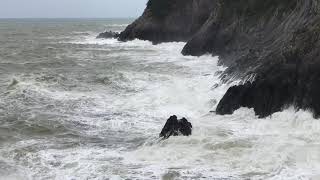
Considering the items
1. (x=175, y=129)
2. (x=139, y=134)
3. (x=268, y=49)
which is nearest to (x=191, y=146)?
(x=175, y=129)

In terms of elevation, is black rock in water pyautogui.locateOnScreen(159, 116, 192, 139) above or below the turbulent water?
above

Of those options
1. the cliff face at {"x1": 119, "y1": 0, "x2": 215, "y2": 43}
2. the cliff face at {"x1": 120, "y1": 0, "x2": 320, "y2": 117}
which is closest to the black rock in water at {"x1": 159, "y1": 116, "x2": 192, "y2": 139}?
the cliff face at {"x1": 120, "y1": 0, "x2": 320, "y2": 117}

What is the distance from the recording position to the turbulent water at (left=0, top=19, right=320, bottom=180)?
12.6 m

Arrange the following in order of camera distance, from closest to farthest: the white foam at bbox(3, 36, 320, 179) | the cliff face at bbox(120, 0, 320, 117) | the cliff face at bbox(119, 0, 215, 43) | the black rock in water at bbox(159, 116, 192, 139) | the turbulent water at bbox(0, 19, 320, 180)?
the white foam at bbox(3, 36, 320, 179) → the turbulent water at bbox(0, 19, 320, 180) → the black rock in water at bbox(159, 116, 192, 139) → the cliff face at bbox(120, 0, 320, 117) → the cliff face at bbox(119, 0, 215, 43)

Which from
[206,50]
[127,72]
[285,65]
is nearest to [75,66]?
[127,72]

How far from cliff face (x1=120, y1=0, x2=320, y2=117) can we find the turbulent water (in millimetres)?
615

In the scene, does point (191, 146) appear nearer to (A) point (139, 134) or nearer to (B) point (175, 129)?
(B) point (175, 129)

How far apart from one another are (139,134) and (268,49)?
315 inches

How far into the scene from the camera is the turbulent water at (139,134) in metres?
12.6

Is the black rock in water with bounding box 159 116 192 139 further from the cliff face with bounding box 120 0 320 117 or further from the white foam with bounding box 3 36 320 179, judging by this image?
the cliff face with bounding box 120 0 320 117

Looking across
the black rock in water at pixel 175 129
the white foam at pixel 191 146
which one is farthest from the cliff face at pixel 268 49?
the black rock in water at pixel 175 129

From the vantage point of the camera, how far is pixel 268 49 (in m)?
21.6

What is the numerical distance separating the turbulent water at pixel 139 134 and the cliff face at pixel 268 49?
24.2 inches

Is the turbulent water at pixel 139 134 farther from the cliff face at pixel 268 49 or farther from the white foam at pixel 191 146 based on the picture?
the cliff face at pixel 268 49
